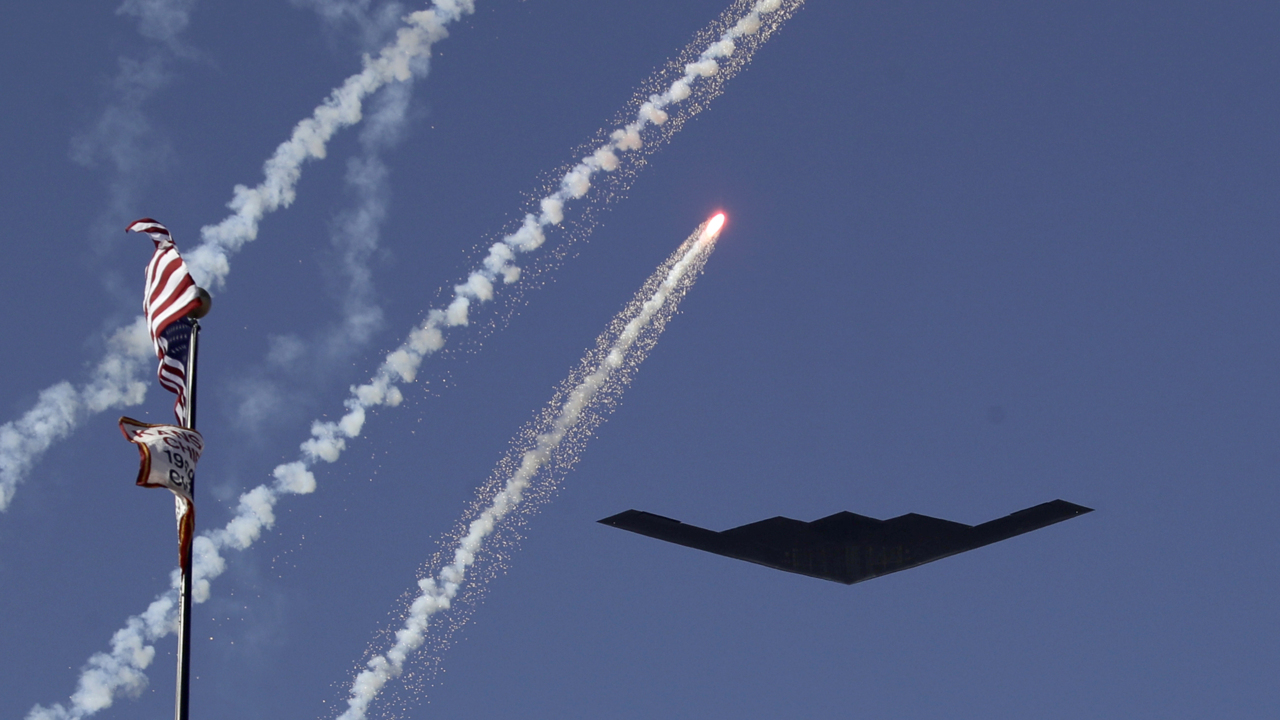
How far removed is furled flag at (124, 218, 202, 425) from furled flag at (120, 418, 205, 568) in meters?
1.34

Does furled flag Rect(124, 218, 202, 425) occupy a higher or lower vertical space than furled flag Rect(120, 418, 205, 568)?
higher

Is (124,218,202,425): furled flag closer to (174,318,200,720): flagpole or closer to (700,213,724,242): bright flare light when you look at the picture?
(174,318,200,720): flagpole

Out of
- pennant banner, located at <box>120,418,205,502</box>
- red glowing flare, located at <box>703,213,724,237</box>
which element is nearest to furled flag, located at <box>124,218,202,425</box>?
Answer: pennant banner, located at <box>120,418,205,502</box>

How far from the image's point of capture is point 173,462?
35.6 meters

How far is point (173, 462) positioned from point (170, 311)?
5033 millimetres

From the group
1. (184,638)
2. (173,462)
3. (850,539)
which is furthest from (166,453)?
(850,539)

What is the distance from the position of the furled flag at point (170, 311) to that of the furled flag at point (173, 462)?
134cm

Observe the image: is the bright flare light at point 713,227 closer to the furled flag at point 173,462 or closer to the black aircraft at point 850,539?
the black aircraft at point 850,539

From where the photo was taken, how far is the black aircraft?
269 feet

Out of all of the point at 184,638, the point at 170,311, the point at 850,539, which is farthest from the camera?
the point at 850,539

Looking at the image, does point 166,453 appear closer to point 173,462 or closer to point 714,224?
point 173,462

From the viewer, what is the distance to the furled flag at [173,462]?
1371 inches

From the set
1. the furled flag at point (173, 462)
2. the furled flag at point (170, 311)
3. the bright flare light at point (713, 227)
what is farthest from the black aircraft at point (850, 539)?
the furled flag at point (173, 462)

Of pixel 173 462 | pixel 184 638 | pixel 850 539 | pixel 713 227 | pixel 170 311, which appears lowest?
pixel 184 638
